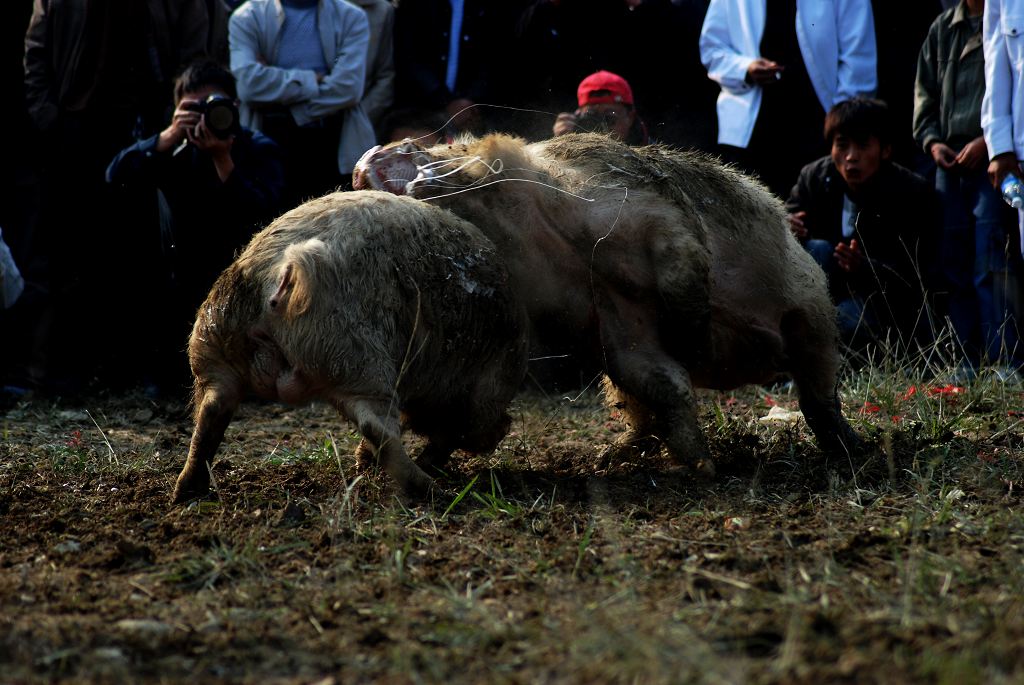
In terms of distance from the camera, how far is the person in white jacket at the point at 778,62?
7.20m

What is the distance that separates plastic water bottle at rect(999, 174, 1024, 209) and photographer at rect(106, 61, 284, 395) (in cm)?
393

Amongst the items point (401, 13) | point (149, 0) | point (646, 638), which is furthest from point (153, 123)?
point (646, 638)

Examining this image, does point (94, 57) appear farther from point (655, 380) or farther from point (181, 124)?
point (655, 380)

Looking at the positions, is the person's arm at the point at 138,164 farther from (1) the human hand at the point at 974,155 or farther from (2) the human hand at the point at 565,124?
(1) the human hand at the point at 974,155

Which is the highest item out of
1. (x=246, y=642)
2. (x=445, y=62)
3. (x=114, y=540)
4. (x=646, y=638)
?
(x=445, y=62)

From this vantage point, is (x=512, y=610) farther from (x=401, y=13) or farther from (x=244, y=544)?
(x=401, y=13)

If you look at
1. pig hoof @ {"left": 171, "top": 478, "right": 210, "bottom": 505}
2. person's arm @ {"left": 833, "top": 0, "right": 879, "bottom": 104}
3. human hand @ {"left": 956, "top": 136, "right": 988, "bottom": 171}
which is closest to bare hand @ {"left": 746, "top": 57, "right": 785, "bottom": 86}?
person's arm @ {"left": 833, "top": 0, "right": 879, "bottom": 104}

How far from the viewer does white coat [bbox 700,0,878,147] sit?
Result: 23.7 ft

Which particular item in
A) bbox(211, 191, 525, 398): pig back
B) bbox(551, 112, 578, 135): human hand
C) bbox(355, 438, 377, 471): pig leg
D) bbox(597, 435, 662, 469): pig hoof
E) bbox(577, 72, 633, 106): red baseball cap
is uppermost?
bbox(577, 72, 633, 106): red baseball cap

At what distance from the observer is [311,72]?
7289mm

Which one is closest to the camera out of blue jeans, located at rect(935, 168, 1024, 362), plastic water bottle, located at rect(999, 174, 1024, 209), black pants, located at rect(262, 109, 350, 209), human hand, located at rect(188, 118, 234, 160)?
plastic water bottle, located at rect(999, 174, 1024, 209)

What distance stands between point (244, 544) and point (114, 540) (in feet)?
1.66

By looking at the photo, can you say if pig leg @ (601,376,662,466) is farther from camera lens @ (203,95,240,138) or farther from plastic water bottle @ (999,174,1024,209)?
camera lens @ (203,95,240,138)

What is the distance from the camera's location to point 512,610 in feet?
9.73
